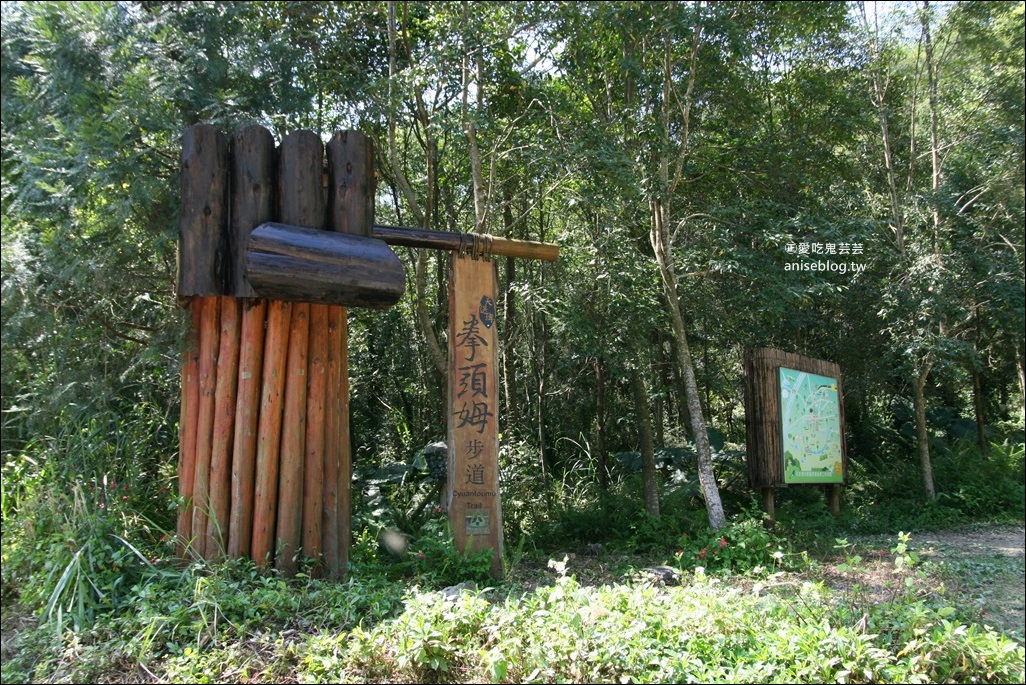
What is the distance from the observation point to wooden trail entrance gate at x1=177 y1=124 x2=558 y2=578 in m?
5.10

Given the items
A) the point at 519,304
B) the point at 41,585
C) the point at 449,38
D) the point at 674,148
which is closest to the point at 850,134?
the point at 674,148

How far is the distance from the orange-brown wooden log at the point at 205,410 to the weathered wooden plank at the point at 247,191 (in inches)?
11.5

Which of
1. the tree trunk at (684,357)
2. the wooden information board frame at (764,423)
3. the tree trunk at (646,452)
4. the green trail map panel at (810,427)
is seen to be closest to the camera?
the tree trunk at (684,357)

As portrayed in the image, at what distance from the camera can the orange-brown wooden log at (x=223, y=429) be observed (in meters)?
5.08

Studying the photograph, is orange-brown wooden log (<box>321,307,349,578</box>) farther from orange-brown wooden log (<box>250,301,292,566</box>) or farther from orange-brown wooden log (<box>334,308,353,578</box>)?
orange-brown wooden log (<box>250,301,292,566</box>)

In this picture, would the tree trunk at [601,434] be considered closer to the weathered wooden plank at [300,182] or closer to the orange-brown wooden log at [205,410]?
the weathered wooden plank at [300,182]

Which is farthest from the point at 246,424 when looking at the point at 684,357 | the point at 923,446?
the point at 923,446

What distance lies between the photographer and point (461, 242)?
618 centimetres

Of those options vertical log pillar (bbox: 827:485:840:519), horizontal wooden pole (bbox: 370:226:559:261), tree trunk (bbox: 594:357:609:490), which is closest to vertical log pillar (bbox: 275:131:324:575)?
horizontal wooden pole (bbox: 370:226:559:261)

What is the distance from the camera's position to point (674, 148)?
8188mm

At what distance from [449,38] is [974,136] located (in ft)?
26.1

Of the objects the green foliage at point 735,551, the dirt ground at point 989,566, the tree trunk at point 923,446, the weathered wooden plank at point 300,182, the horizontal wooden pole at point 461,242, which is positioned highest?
the weathered wooden plank at point 300,182

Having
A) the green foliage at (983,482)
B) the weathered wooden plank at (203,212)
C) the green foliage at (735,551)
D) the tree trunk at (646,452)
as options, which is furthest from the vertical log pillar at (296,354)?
the green foliage at (983,482)

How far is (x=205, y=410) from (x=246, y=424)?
31cm
